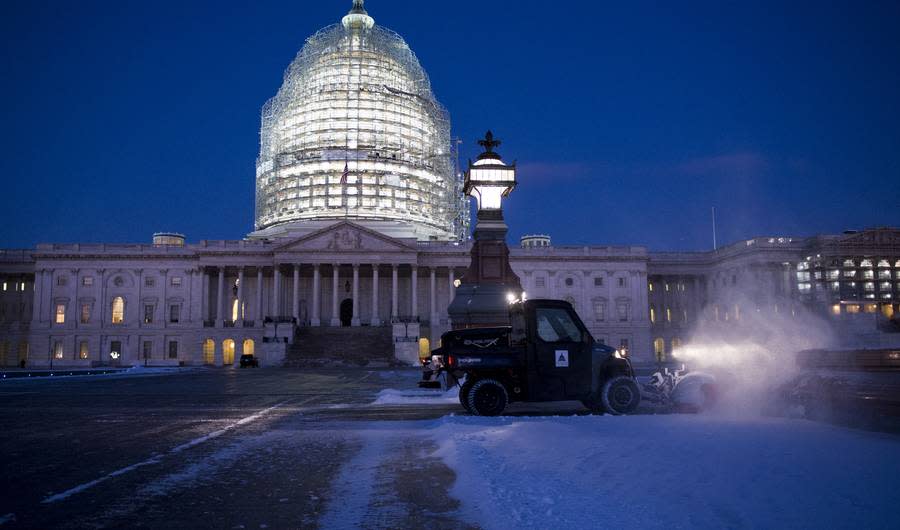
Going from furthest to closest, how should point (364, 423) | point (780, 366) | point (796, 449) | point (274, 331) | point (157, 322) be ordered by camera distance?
point (157, 322), point (274, 331), point (780, 366), point (364, 423), point (796, 449)

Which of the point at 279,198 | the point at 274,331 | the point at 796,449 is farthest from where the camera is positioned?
the point at 279,198

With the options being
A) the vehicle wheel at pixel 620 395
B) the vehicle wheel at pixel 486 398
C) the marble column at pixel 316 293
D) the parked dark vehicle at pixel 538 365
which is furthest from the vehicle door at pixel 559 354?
the marble column at pixel 316 293

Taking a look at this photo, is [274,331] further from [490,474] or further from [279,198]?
[490,474]

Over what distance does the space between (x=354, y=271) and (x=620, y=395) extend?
6166 centimetres

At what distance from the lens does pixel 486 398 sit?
14727 mm

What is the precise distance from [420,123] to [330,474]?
84.4 m

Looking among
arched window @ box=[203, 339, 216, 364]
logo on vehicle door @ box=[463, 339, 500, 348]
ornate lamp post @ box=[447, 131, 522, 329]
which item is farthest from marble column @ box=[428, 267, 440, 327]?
logo on vehicle door @ box=[463, 339, 500, 348]

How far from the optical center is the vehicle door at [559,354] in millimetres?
14500

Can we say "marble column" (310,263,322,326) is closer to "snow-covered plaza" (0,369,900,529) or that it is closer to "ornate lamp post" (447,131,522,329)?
"ornate lamp post" (447,131,522,329)

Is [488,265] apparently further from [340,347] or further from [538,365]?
[340,347]

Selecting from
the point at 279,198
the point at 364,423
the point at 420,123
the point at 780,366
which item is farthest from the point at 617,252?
the point at 364,423

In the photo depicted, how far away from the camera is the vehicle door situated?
1450 cm

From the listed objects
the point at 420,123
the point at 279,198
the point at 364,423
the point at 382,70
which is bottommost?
the point at 364,423

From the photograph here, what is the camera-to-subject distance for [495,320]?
17984 millimetres
